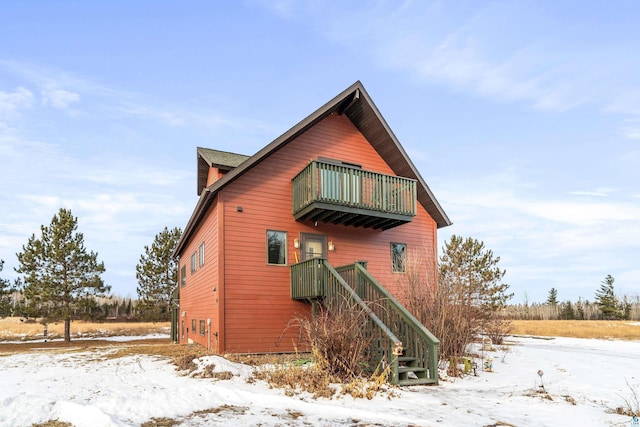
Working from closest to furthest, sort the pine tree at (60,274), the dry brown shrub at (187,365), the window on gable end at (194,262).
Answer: the dry brown shrub at (187,365), the window on gable end at (194,262), the pine tree at (60,274)

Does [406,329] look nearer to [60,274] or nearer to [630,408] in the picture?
[630,408]

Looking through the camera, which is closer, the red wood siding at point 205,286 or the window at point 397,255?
the red wood siding at point 205,286

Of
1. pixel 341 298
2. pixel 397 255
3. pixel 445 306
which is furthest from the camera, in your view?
pixel 397 255

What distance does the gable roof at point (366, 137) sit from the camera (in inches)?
570

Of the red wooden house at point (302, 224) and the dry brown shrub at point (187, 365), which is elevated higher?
the red wooden house at point (302, 224)

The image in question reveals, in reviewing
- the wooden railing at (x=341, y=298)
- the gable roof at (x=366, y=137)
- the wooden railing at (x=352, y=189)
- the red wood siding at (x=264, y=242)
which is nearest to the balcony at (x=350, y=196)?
the wooden railing at (x=352, y=189)

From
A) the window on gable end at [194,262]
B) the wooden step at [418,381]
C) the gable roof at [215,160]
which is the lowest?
the wooden step at [418,381]

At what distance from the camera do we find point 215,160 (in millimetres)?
15930

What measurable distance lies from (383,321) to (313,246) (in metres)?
4.95

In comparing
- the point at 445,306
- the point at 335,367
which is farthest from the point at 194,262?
the point at 335,367

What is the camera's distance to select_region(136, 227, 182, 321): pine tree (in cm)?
3709

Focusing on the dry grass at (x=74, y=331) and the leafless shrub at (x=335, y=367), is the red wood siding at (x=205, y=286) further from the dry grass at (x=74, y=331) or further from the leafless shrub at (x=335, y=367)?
the dry grass at (x=74, y=331)

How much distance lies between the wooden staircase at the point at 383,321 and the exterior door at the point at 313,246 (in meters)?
1.38

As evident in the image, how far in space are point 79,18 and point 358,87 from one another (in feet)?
29.2
